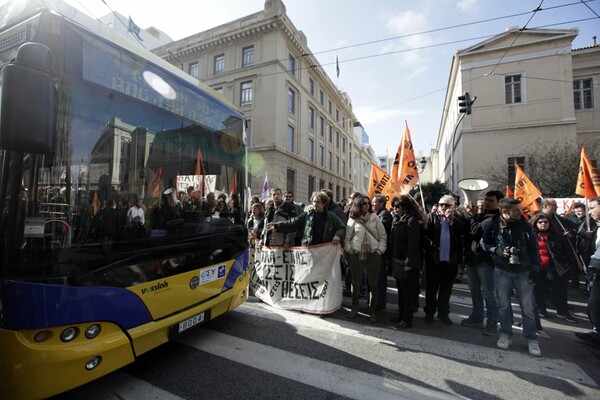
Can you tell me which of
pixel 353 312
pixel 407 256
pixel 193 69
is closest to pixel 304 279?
pixel 353 312

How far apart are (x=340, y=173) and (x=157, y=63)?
4006 cm

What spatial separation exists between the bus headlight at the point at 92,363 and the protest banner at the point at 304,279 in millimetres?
2912

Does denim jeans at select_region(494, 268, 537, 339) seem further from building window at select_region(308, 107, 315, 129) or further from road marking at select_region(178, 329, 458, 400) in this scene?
building window at select_region(308, 107, 315, 129)

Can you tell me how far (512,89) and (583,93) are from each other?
8208 mm

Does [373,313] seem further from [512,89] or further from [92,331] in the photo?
[512,89]

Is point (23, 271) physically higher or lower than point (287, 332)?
higher

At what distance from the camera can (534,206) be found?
843 centimetres

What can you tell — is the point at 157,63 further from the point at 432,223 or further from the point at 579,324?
the point at 579,324

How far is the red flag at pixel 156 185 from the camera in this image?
2.94 m

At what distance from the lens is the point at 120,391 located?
2.66 m

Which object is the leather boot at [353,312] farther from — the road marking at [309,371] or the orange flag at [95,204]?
the orange flag at [95,204]


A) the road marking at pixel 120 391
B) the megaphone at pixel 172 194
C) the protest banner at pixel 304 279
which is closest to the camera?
the road marking at pixel 120 391

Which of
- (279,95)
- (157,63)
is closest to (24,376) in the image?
(157,63)

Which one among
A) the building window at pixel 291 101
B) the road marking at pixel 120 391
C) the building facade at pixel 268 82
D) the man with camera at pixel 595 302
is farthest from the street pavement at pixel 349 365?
the building window at pixel 291 101
